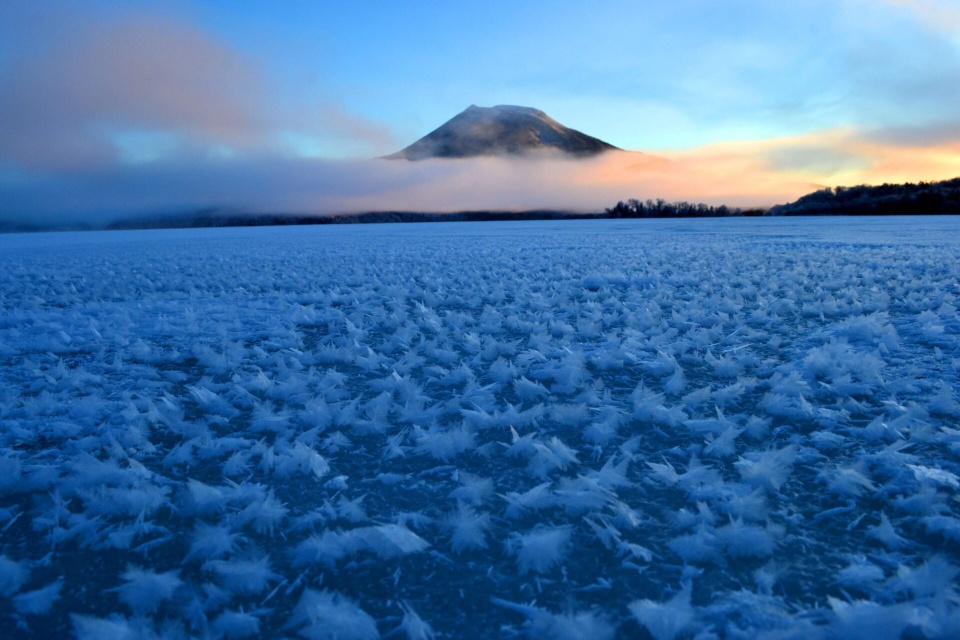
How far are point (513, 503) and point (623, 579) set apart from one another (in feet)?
1.61

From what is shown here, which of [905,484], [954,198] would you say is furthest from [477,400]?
[954,198]

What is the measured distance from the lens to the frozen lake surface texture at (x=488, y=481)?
157 centimetres

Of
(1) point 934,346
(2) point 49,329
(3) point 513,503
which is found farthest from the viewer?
(2) point 49,329

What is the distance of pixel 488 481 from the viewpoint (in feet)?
7.30

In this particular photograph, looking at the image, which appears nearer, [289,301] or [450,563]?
[450,563]

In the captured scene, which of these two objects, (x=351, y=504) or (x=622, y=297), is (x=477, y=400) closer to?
(x=351, y=504)

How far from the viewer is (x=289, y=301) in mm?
6887

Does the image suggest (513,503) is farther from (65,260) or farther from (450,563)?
(65,260)

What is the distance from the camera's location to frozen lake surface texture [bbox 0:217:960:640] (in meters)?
1.57

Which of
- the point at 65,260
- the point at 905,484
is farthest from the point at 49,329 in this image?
the point at 65,260

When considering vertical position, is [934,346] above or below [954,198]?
below

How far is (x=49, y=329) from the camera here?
5359 mm

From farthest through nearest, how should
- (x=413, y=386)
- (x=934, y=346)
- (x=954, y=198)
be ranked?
(x=954, y=198)
(x=934, y=346)
(x=413, y=386)

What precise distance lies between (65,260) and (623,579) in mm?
16468
